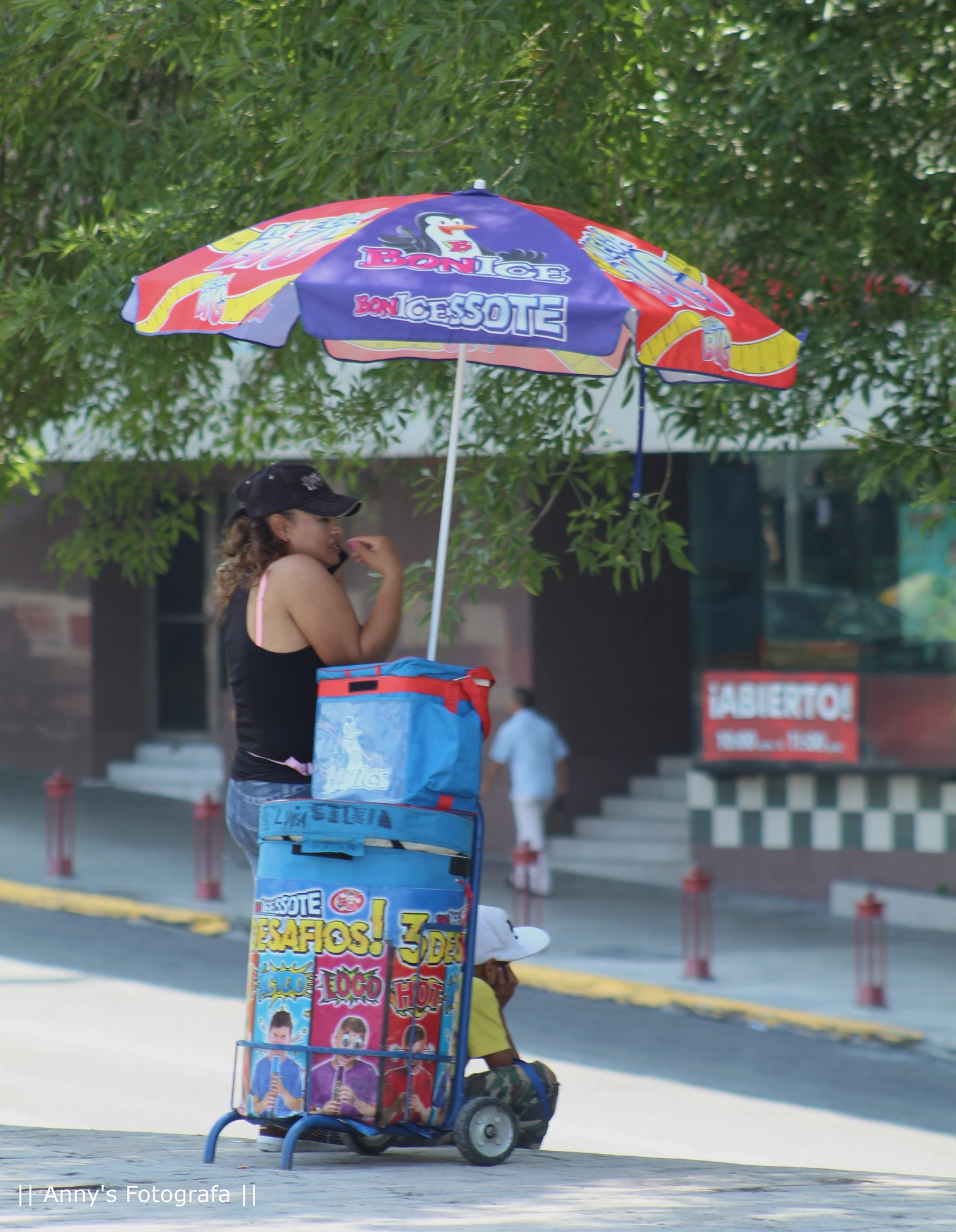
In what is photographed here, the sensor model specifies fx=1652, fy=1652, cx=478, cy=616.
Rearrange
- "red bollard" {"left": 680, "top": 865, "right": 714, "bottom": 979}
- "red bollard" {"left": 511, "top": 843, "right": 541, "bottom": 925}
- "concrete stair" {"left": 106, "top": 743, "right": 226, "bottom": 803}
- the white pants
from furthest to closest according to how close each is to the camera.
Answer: "concrete stair" {"left": 106, "top": 743, "right": 226, "bottom": 803} < the white pants < "red bollard" {"left": 511, "top": 843, "right": 541, "bottom": 925} < "red bollard" {"left": 680, "top": 865, "right": 714, "bottom": 979}

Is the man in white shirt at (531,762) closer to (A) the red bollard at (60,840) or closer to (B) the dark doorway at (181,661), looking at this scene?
(A) the red bollard at (60,840)

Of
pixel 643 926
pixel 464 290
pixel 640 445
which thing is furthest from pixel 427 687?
pixel 643 926

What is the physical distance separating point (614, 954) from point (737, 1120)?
3.91m

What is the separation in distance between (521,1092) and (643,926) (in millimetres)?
8119

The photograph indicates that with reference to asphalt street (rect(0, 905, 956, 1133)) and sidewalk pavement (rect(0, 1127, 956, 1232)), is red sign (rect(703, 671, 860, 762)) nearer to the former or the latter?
asphalt street (rect(0, 905, 956, 1133))

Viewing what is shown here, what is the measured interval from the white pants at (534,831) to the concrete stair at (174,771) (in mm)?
5054

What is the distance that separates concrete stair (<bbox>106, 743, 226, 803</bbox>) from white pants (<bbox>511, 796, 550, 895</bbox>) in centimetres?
505

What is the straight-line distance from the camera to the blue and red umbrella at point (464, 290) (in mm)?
4512

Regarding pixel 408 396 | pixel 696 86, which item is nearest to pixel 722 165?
pixel 696 86

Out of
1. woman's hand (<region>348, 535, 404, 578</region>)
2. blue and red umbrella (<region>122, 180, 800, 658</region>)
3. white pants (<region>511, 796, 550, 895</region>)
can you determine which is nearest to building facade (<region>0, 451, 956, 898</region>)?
white pants (<region>511, 796, 550, 895</region>)

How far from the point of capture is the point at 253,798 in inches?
188

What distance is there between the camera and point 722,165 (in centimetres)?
717

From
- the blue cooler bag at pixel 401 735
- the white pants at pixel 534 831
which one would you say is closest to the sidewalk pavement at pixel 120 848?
the white pants at pixel 534 831

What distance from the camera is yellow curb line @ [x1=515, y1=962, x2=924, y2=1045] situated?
980 cm
